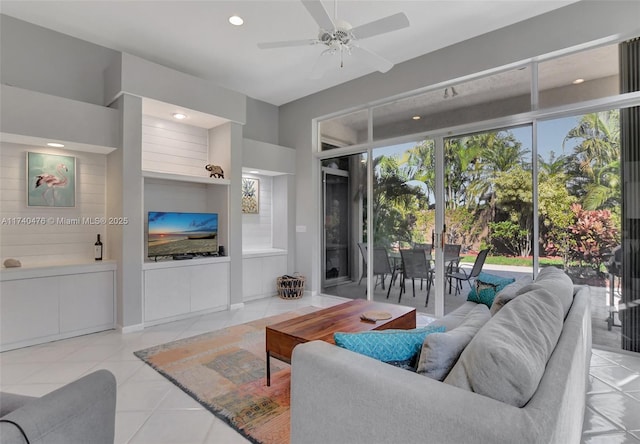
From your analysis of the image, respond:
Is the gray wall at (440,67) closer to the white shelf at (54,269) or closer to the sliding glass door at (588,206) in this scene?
the sliding glass door at (588,206)

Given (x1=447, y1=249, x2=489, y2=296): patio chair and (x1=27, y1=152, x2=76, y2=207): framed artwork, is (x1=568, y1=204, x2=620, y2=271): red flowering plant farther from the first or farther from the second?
(x1=27, y1=152, x2=76, y2=207): framed artwork

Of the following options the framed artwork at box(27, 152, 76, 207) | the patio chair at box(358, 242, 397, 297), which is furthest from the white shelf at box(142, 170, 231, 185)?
the patio chair at box(358, 242, 397, 297)

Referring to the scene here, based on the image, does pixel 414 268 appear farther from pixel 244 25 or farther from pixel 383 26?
pixel 244 25

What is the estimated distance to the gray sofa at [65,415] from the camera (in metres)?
0.98

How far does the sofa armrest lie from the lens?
0.89 m

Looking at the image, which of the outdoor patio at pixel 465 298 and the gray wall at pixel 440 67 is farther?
the outdoor patio at pixel 465 298

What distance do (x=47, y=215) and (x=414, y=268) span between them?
4520mm

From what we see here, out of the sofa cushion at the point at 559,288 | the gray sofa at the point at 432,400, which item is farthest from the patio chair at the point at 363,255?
the gray sofa at the point at 432,400

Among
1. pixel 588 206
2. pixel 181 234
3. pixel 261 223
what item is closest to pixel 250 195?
pixel 261 223

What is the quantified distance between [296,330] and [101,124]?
3.23m

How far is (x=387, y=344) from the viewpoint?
4.52 ft

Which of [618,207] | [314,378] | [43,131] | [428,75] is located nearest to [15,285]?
[43,131]

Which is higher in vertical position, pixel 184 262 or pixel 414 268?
pixel 184 262

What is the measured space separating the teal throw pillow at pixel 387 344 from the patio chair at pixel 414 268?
3.13 meters
